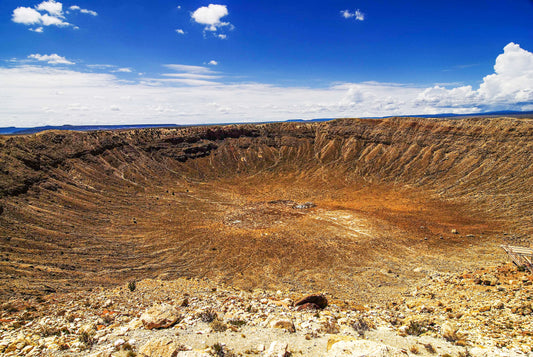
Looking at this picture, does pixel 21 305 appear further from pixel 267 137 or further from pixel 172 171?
pixel 267 137

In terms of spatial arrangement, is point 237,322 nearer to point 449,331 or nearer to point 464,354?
point 464,354

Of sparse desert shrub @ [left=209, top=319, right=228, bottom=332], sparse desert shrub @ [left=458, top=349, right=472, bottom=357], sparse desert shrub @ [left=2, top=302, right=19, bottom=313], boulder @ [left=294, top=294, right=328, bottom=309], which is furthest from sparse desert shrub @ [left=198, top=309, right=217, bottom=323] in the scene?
sparse desert shrub @ [left=2, top=302, right=19, bottom=313]

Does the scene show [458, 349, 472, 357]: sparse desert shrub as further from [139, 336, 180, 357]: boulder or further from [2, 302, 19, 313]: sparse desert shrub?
[2, 302, 19, 313]: sparse desert shrub

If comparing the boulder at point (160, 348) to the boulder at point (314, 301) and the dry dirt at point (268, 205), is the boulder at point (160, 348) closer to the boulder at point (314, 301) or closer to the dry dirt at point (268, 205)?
the boulder at point (314, 301)

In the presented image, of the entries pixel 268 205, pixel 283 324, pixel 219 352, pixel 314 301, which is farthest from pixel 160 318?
pixel 268 205

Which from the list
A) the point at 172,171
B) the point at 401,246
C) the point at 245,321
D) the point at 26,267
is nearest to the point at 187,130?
the point at 172,171
